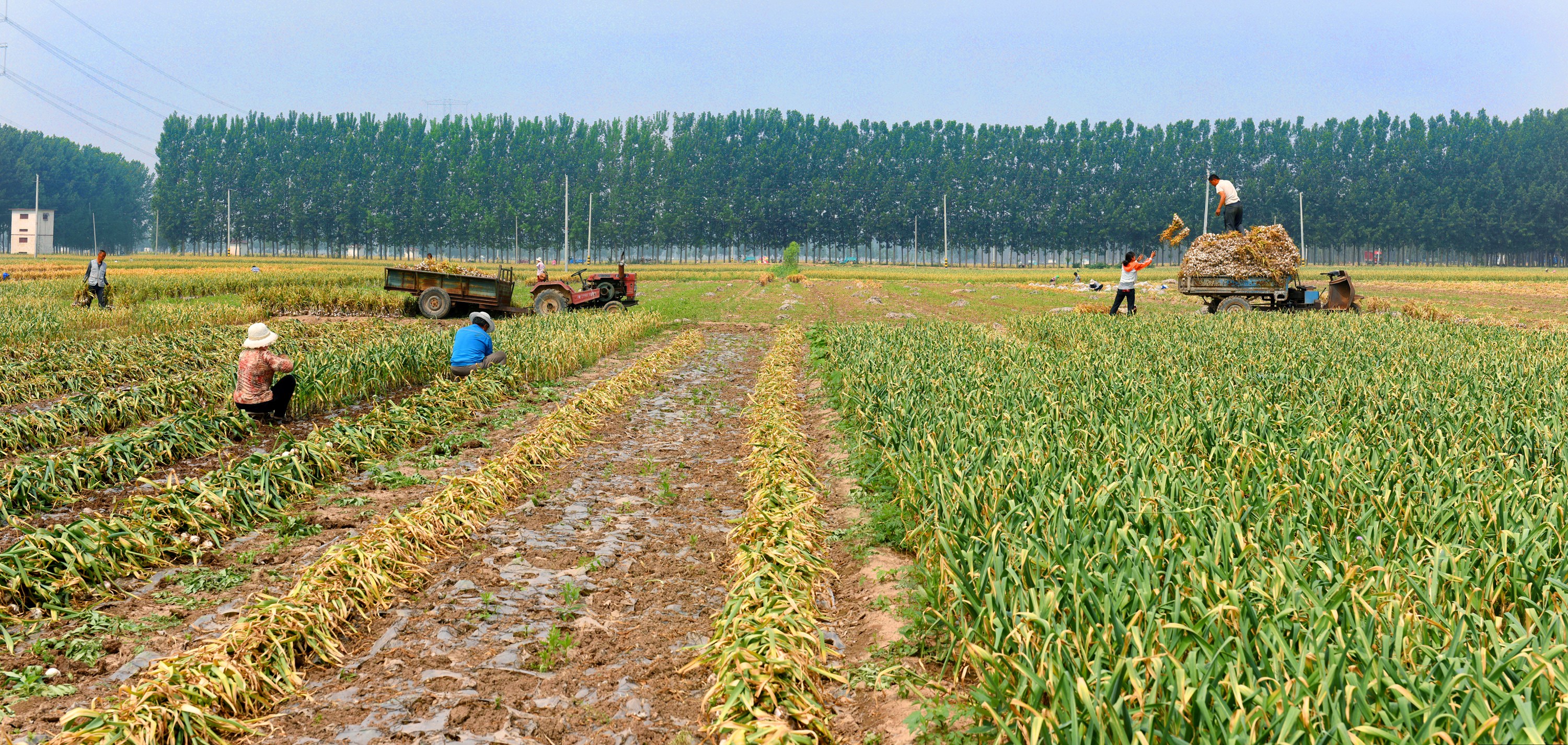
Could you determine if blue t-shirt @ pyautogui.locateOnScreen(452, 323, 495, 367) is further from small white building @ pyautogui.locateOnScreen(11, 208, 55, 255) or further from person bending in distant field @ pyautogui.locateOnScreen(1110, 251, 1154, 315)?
small white building @ pyautogui.locateOnScreen(11, 208, 55, 255)

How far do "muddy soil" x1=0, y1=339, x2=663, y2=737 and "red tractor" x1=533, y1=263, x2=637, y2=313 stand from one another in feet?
54.6

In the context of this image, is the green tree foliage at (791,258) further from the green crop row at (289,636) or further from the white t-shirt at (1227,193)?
the green crop row at (289,636)

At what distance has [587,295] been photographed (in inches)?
1026

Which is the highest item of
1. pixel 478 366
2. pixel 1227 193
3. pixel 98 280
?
pixel 1227 193

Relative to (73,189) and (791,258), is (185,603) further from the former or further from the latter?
(73,189)

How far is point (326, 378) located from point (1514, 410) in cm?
1399

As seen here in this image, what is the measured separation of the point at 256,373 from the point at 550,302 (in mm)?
15394

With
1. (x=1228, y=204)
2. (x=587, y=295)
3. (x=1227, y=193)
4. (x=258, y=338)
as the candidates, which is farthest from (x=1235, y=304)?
(x=258, y=338)

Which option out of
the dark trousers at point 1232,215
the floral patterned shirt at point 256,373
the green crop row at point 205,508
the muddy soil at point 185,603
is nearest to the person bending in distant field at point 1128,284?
the dark trousers at point 1232,215

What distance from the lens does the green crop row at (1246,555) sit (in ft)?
9.50

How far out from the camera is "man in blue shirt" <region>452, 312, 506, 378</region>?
13867 millimetres

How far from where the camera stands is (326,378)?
481 inches

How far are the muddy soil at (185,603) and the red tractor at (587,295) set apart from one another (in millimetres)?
16652

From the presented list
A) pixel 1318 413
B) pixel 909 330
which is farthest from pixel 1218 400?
pixel 909 330
